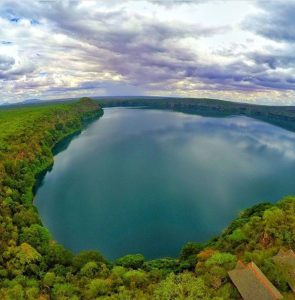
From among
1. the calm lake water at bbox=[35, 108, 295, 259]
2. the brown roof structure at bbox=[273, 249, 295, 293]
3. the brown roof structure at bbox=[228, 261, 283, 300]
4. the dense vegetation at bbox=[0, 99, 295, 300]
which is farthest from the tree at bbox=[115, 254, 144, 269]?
the brown roof structure at bbox=[273, 249, 295, 293]

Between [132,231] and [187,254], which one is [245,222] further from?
[132,231]

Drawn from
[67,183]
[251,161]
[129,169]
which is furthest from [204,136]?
[67,183]

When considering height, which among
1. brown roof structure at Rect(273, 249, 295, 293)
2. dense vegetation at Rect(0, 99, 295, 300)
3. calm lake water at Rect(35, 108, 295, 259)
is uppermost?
brown roof structure at Rect(273, 249, 295, 293)

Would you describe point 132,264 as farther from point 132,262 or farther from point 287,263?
point 287,263

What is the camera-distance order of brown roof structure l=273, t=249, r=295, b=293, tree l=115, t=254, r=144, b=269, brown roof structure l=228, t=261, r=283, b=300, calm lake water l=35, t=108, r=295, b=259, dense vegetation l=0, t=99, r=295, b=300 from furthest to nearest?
calm lake water l=35, t=108, r=295, b=259 < tree l=115, t=254, r=144, b=269 < brown roof structure l=273, t=249, r=295, b=293 < dense vegetation l=0, t=99, r=295, b=300 < brown roof structure l=228, t=261, r=283, b=300

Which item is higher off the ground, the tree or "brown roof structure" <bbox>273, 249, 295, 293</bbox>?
"brown roof structure" <bbox>273, 249, 295, 293</bbox>

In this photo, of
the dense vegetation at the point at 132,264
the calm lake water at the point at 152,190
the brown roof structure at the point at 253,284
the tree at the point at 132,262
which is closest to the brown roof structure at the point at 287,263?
the dense vegetation at the point at 132,264

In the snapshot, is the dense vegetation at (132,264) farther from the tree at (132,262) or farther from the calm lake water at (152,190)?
the calm lake water at (152,190)

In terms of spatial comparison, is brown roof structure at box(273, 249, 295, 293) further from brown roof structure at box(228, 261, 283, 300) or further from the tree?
the tree
